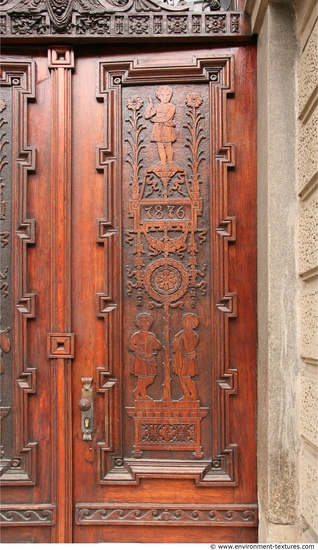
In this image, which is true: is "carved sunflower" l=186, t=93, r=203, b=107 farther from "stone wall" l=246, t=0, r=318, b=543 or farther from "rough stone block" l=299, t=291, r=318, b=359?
"rough stone block" l=299, t=291, r=318, b=359

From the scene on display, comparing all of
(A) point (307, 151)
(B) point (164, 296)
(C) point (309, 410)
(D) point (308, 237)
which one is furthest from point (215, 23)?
(C) point (309, 410)

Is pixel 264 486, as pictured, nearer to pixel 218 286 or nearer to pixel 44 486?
pixel 218 286

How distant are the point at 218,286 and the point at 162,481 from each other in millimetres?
739

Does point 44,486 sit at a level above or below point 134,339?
below

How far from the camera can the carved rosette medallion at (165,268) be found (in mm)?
1439

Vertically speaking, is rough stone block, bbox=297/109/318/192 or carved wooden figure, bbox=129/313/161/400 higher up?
rough stone block, bbox=297/109/318/192

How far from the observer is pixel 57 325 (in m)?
1.45

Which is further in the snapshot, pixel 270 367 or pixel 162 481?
pixel 162 481

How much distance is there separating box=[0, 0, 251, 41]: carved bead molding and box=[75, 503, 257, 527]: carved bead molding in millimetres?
1695

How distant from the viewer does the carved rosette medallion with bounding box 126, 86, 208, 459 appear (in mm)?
1439

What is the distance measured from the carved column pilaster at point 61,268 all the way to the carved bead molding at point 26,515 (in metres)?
0.04

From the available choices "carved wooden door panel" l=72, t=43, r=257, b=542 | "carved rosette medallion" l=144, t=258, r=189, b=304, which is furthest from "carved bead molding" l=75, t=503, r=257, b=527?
"carved rosette medallion" l=144, t=258, r=189, b=304

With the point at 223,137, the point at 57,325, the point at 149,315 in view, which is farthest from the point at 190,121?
the point at 57,325

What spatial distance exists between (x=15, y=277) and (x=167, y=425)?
2.57 ft
